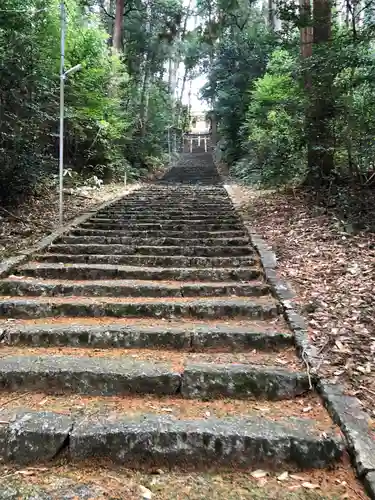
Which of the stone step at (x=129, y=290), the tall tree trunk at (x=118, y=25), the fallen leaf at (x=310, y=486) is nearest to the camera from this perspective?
the fallen leaf at (x=310, y=486)

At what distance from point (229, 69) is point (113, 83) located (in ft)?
20.3

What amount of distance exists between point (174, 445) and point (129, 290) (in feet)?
6.48

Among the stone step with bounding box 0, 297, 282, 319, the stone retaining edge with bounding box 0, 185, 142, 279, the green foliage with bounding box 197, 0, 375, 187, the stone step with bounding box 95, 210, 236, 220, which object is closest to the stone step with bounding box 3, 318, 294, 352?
the stone step with bounding box 0, 297, 282, 319

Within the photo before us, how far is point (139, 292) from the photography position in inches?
157

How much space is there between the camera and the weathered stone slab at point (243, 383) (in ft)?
8.71

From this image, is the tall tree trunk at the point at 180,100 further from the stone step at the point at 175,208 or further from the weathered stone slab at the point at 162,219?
the weathered stone slab at the point at 162,219

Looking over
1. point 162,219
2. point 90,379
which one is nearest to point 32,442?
point 90,379

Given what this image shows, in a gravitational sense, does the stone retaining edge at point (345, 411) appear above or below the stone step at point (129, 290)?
below

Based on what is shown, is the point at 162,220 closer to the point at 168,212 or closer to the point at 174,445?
the point at 168,212

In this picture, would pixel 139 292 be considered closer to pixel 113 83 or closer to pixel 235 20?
pixel 113 83

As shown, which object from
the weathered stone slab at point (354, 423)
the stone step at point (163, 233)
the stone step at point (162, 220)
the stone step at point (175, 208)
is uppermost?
the stone step at point (175, 208)

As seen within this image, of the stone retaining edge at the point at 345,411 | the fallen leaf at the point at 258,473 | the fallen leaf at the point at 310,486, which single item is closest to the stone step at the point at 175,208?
the stone retaining edge at the point at 345,411

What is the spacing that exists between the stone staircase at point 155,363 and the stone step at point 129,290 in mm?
10

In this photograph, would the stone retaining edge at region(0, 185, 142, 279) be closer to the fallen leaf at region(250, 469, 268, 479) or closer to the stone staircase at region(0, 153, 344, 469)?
the stone staircase at region(0, 153, 344, 469)
